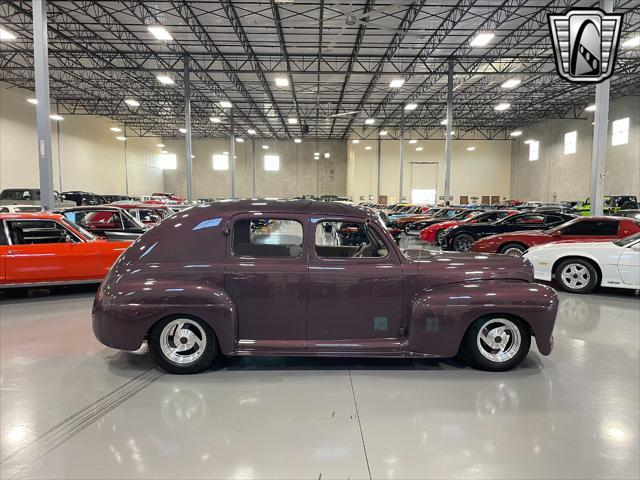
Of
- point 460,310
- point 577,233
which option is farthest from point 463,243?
point 460,310

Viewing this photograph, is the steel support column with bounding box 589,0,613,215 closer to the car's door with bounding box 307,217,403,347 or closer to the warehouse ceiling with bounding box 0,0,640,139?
the warehouse ceiling with bounding box 0,0,640,139

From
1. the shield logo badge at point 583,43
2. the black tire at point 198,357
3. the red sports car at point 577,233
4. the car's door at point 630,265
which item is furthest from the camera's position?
the red sports car at point 577,233

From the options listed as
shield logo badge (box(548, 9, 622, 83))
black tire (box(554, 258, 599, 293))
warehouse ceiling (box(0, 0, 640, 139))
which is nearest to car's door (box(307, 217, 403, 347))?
shield logo badge (box(548, 9, 622, 83))

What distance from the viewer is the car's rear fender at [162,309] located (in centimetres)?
375

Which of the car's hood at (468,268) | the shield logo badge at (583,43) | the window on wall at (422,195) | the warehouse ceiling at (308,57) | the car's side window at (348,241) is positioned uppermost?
the warehouse ceiling at (308,57)

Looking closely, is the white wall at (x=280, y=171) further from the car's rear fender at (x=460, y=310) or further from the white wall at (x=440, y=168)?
the car's rear fender at (x=460, y=310)

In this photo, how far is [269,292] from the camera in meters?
3.82

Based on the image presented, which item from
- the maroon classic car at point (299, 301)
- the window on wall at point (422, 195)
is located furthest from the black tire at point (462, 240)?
the window on wall at point (422, 195)

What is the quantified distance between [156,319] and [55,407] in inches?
39.6

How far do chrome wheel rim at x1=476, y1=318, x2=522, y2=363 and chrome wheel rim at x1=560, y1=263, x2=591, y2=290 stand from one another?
4.33 metres

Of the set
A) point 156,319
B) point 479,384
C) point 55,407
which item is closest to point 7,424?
point 55,407

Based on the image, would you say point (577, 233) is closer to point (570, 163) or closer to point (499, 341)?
point (499, 341)

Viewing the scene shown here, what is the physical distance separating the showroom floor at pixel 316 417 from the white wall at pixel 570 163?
2567 centimetres

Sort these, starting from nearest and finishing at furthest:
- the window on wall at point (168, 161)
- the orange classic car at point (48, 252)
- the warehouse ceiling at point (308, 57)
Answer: the orange classic car at point (48, 252)
the warehouse ceiling at point (308, 57)
the window on wall at point (168, 161)
